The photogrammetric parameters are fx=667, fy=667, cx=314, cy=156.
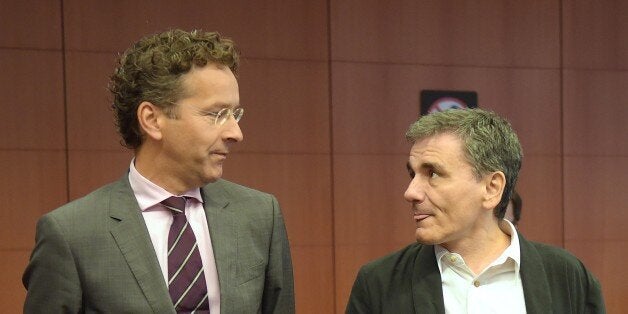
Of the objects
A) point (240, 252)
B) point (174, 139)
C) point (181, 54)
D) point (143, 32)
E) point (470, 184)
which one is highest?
point (143, 32)

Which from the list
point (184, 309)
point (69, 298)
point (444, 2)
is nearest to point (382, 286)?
point (184, 309)

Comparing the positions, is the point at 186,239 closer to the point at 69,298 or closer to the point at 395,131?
the point at 69,298

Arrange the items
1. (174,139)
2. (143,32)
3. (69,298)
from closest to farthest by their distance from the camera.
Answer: (69,298) < (174,139) < (143,32)

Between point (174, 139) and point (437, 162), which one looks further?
point (437, 162)

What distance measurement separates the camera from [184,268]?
1481mm

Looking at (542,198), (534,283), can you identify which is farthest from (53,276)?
(542,198)

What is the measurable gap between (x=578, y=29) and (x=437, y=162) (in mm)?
3910

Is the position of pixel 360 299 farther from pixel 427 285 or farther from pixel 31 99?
pixel 31 99

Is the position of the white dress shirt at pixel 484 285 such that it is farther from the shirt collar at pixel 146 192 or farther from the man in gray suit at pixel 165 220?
the shirt collar at pixel 146 192

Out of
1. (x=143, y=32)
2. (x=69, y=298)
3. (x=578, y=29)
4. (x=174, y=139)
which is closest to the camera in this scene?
(x=69, y=298)

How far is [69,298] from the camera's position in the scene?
139 cm

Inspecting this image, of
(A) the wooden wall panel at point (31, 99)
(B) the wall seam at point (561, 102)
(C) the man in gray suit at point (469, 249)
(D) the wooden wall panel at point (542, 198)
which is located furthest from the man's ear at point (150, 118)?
(B) the wall seam at point (561, 102)

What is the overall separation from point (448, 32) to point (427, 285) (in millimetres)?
3425

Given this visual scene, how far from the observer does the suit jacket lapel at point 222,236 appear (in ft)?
4.89
